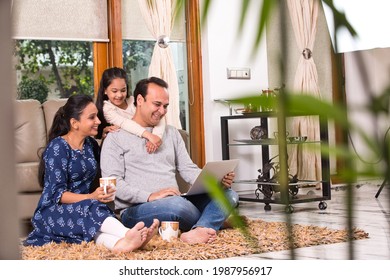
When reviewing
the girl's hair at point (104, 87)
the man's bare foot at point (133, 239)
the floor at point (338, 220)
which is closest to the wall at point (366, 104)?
the floor at point (338, 220)

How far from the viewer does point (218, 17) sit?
4.52m

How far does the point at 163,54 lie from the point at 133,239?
2.15m

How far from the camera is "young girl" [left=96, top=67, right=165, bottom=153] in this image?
2771 mm

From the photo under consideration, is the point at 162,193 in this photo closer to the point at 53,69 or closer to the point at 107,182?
the point at 107,182

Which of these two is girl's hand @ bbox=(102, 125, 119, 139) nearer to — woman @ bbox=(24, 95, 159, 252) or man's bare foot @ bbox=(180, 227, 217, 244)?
woman @ bbox=(24, 95, 159, 252)

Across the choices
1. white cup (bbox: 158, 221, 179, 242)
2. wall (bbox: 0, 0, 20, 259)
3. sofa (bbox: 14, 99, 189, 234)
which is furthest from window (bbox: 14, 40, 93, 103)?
wall (bbox: 0, 0, 20, 259)

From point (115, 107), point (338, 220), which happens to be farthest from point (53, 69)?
point (338, 220)

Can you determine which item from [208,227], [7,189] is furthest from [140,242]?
[7,189]

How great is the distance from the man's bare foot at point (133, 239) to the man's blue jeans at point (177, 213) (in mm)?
277

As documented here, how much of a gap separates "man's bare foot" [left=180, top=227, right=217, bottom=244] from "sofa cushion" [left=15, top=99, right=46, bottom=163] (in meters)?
1.08

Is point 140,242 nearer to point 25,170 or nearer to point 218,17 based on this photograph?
point 25,170

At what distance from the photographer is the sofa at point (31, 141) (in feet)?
10.4

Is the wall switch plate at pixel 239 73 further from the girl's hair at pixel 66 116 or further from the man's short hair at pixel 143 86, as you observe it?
the girl's hair at pixel 66 116

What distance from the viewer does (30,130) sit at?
340 centimetres
